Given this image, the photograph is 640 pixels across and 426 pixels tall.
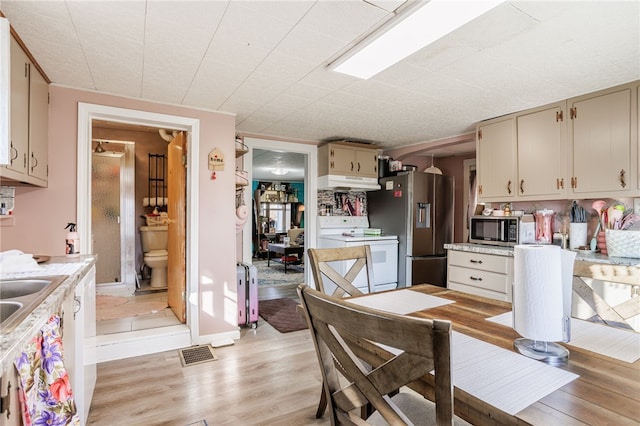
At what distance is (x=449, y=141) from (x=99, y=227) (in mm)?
4835

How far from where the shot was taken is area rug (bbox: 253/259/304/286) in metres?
5.96

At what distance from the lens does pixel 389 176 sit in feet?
15.6

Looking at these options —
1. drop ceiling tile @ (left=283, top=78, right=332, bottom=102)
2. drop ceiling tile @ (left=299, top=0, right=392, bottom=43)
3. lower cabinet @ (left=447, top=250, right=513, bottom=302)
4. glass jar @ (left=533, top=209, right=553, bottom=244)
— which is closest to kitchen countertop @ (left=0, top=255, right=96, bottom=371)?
drop ceiling tile @ (left=299, top=0, right=392, bottom=43)

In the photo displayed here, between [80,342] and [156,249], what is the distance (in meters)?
3.27

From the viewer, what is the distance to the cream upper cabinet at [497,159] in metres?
3.23

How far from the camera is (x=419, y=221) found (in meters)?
4.36

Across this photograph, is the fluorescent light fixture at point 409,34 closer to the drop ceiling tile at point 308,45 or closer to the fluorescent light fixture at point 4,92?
the drop ceiling tile at point 308,45

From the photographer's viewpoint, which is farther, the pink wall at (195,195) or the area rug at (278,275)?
the area rug at (278,275)

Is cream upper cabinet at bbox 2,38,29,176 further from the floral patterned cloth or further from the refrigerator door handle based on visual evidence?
the refrigerator door handle

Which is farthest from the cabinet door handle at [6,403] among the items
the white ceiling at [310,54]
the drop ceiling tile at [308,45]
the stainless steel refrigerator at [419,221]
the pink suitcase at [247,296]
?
the stainless steel refrigerator at [419,221]

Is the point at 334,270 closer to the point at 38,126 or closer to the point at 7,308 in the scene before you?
the point at 7,308

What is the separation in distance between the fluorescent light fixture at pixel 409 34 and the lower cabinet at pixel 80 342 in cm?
201

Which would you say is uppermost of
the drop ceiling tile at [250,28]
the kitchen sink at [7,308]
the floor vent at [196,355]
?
the drop ceiling tile at [250,28]

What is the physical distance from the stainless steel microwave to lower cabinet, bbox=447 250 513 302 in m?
0.30
